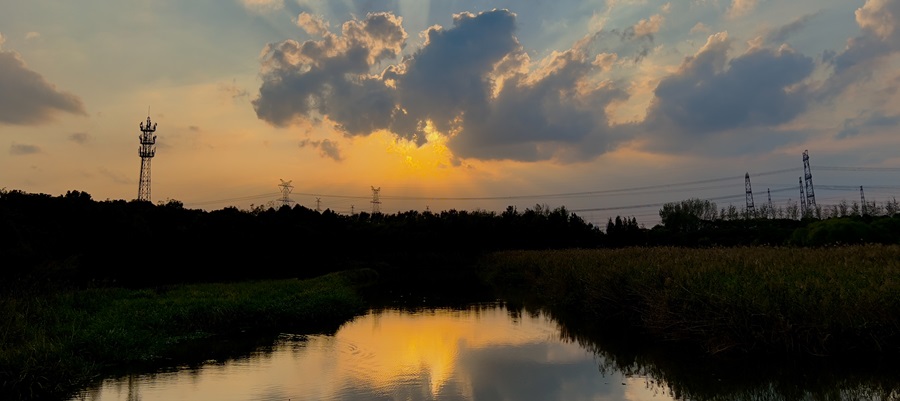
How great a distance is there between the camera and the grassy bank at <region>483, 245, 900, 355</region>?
13203 mm

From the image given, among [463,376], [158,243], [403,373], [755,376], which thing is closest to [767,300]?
[755,376]

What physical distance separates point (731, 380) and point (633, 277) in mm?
7486

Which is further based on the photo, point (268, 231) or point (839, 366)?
point (268, 231)

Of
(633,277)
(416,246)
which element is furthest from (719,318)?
(416,246)

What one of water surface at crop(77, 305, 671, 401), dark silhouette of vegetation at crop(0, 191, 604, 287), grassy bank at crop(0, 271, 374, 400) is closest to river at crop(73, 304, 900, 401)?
water surface at crop(77, 305, 671, 401)

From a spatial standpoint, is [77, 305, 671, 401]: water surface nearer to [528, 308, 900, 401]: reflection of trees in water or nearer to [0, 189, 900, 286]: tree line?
[528, 308, 900, 401]: reflection of trees in water

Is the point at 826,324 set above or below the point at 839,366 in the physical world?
above

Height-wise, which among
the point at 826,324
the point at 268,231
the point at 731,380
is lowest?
the point at 731,380

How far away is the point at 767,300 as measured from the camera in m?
13.8

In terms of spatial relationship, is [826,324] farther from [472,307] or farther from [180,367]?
[472,307]

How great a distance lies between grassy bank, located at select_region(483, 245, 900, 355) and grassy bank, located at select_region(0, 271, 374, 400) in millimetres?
11883

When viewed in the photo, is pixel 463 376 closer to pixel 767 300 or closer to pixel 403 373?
pixel 403 373

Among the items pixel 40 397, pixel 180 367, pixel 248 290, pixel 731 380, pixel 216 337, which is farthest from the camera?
pixel 248 290

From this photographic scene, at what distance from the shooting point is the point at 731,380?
12680 mm
